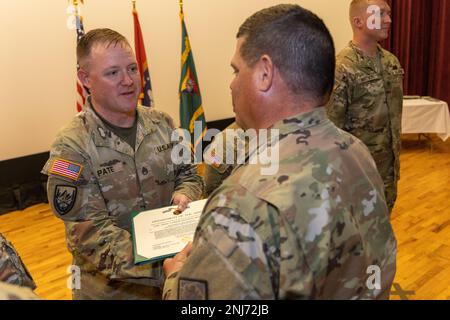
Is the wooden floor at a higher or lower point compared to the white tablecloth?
lower

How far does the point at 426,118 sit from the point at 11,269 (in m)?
5.91

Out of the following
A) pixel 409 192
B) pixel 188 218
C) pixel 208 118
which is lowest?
pixel 409 192

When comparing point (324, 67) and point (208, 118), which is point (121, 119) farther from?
point (208, 118)

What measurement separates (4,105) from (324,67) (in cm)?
430

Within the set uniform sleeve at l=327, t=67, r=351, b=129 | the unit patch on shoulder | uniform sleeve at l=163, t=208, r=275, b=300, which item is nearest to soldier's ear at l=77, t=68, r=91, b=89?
the unit patch on shoulder

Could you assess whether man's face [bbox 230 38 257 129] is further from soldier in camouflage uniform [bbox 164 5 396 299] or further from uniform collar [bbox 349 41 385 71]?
uniform collar [bbox 349 41 385 71]

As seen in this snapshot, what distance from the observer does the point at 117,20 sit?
5098 millimetres

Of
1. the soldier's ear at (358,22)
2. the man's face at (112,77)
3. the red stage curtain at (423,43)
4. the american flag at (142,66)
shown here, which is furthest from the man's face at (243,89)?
the red stage curtain at (423,43)

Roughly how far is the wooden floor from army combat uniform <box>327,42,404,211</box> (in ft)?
2.26

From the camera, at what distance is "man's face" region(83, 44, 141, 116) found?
1.64m

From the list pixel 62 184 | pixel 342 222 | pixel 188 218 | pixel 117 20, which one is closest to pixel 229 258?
pixel 342 222

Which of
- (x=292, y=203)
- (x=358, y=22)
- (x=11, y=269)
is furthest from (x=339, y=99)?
(x=11, y=269)

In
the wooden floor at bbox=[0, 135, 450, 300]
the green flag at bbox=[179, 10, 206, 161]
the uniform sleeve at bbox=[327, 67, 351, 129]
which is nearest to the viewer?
the uniform sleeve at bbox=[327, 67, 351, 129]

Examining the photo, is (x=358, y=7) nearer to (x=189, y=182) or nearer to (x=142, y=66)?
(x=189, y=182)
